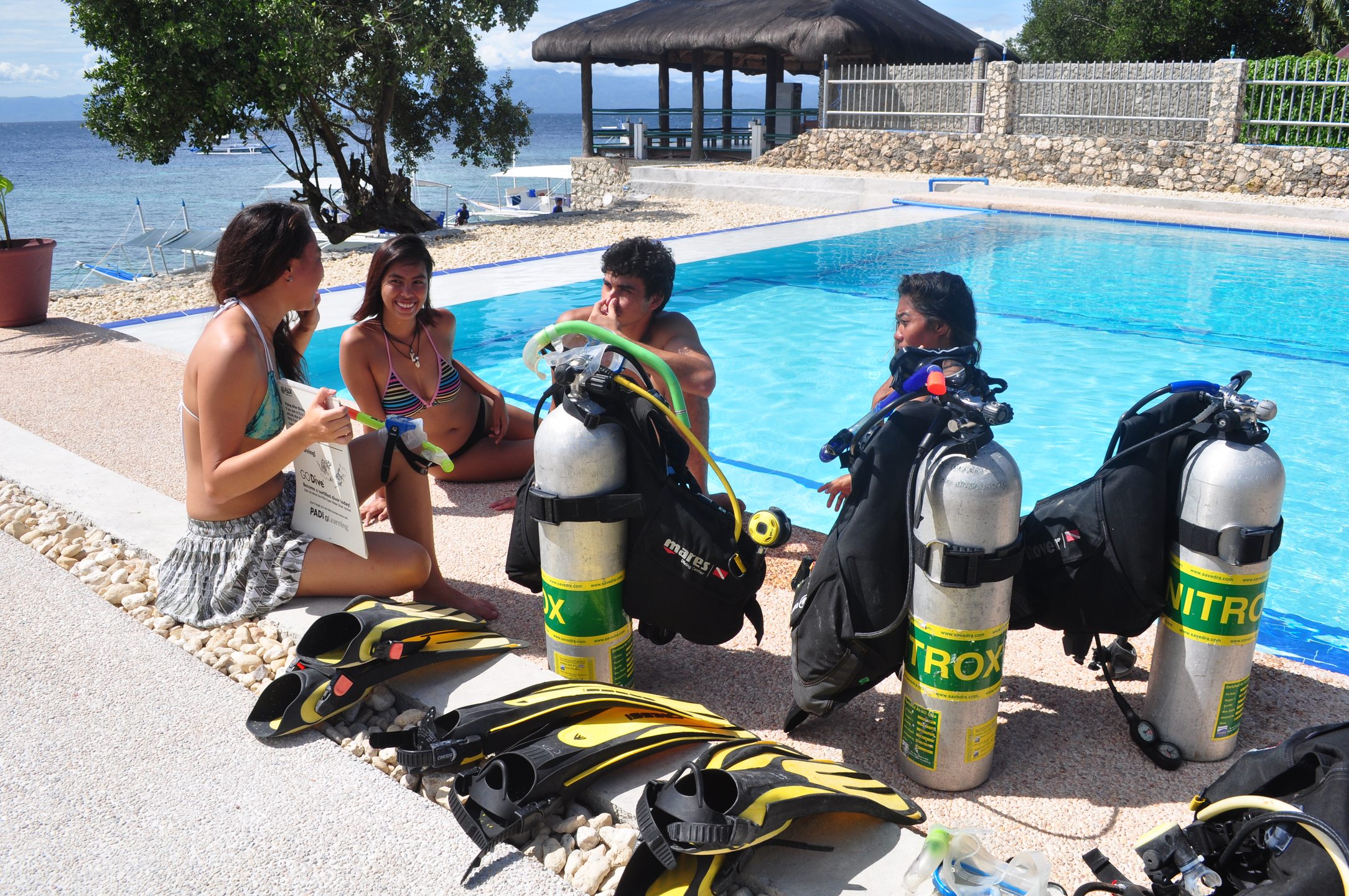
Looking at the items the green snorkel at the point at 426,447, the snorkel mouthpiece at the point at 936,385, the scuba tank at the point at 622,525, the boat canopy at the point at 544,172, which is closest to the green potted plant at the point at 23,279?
the green snorkel at the point at 426,447

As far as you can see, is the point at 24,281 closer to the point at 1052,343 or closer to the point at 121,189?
the point at 1052,343

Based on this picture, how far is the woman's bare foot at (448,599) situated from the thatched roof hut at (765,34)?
18.8 meters

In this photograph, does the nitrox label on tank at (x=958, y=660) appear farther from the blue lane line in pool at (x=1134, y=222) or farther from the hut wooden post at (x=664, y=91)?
the hut wooden post at (x=664, y=91)

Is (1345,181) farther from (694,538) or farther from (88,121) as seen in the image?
(88,121)

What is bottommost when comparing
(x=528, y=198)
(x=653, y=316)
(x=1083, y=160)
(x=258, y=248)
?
(x=653, y=316)

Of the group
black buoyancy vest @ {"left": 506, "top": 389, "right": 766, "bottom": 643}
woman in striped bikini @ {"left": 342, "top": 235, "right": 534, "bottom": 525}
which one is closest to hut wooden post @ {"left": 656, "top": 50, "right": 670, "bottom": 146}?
woman in striped bikini @ {"left": 342, "top": 235, "right": 534, "bottom": 525}

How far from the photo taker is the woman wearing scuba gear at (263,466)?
2822 millimetres

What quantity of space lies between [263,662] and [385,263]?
185 centimetres

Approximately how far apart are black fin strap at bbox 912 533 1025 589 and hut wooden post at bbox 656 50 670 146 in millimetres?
22185

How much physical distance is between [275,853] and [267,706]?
537mm

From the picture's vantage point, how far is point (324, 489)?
2.98m

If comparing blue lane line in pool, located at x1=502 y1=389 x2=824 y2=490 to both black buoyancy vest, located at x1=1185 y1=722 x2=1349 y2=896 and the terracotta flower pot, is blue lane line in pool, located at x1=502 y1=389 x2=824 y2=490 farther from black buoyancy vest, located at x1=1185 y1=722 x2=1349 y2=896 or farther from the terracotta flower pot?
the terracotta flower pot

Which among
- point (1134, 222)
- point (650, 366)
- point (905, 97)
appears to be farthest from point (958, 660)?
point (905, 97)

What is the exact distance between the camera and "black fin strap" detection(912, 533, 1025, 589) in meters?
2.18
